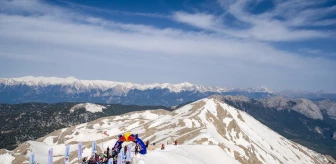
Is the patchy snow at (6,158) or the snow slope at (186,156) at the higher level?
the snow slope at (186,156)

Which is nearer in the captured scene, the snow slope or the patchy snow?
the snow slope

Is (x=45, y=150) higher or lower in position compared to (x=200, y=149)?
lower

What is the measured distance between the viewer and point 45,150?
186m

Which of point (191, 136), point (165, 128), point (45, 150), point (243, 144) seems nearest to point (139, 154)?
point (191, 136)

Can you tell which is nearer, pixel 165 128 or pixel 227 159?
pixel 227 159

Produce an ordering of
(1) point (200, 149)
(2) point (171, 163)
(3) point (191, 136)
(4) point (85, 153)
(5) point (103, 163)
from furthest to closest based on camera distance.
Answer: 1. (4) point (85, 153)
2. (3) point (191, 136)
3. (1) point (200, 149)
4. (2) point (171, 163)
5. (5) point (103, 163)

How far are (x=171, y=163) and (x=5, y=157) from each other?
438 feet

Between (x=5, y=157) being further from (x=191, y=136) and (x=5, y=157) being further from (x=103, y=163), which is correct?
(x=103, y=163)

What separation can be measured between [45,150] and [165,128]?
7810 cm

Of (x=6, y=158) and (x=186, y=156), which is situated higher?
(x=186, y=156)

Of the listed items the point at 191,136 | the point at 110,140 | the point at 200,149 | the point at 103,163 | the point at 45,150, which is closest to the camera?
the point at 103,163

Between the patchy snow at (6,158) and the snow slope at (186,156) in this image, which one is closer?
the snow slope at (186,156)

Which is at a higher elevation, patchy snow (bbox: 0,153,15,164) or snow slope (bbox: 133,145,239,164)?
snow slope (bbox: 133,145,239,164)

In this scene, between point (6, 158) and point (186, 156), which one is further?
point (6, 158)
